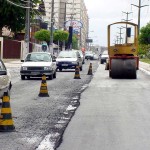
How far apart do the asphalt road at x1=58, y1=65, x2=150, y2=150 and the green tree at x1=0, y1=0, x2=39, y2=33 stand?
4116 centimetres

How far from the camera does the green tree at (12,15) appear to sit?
2319 inches

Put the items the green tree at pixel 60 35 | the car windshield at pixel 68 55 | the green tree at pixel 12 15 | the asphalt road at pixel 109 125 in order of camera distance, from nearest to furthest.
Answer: the asphalt road at pixel 109 125, the car windshield at pixel 68 55, the green tree at pixel 12 15, the green tree at pixel 60 35

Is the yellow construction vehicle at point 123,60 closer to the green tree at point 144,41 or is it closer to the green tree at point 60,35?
the green tree at point 144,41

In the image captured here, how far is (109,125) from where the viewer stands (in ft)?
39.8

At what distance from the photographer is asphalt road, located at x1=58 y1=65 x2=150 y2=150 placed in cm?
964

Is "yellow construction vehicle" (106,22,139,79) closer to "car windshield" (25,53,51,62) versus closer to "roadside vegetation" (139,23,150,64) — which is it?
"car windshield" (25,53,51,62)

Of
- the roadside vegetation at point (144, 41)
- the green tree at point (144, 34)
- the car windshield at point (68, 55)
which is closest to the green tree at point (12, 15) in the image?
the car windshield at point (68, 55)

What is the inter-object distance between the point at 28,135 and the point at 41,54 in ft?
70.5

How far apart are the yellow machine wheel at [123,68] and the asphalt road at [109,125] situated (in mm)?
13281

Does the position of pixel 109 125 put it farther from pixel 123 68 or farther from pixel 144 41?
pixel 144 41

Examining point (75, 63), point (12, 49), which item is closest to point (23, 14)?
point (12, 49)

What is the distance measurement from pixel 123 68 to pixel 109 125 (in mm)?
20555

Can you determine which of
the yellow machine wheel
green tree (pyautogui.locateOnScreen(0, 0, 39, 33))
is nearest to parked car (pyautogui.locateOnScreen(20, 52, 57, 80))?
the yellow machine wheel

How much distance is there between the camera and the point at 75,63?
139 feet
